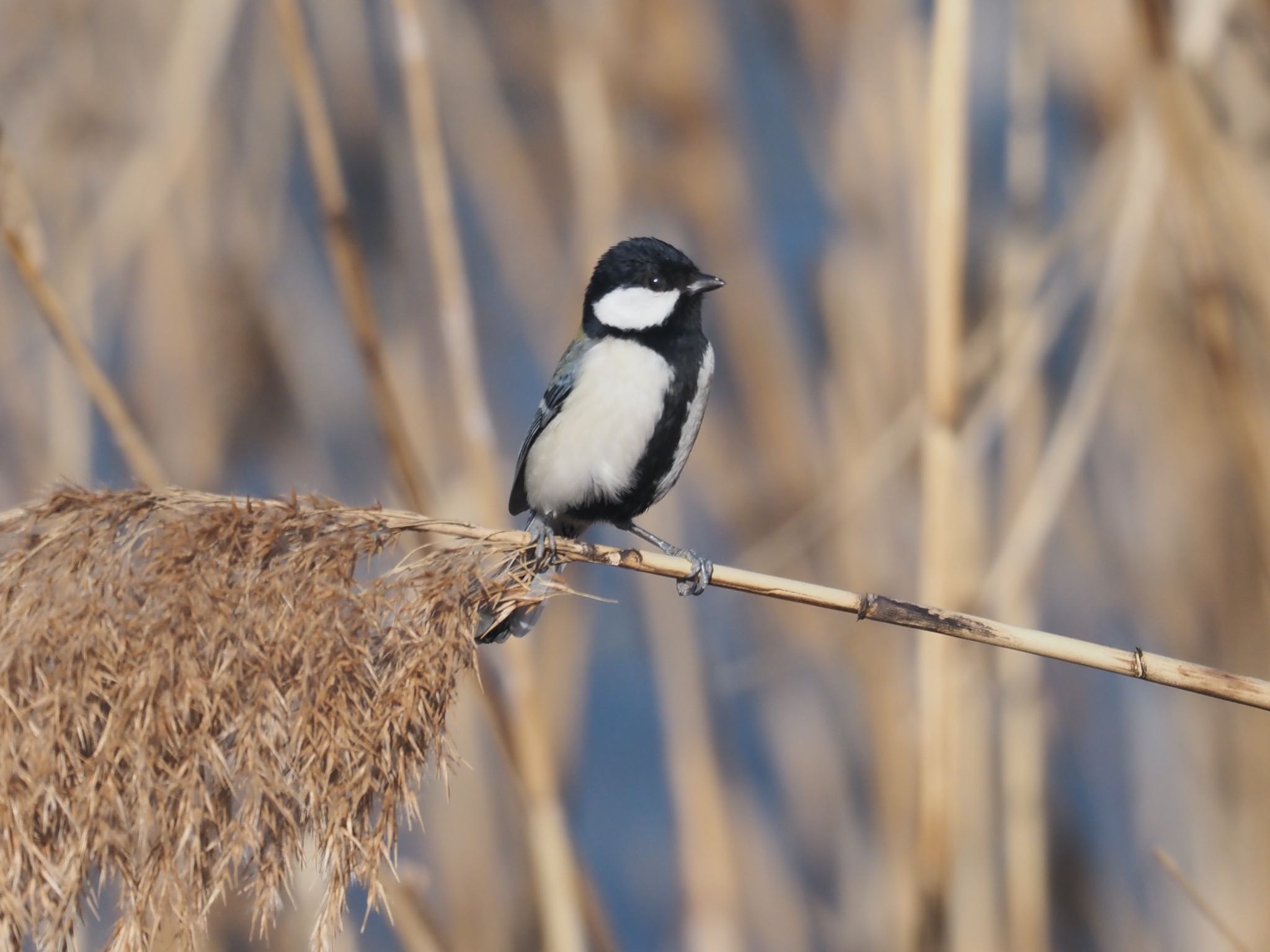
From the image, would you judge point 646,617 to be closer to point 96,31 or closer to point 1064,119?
point 1064,119

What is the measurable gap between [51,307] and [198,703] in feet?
2.01

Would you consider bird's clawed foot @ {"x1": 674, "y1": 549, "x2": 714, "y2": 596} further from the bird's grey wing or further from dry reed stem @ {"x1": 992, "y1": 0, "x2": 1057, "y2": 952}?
dry reed stem @ {"x1": 992, "y1": 0, "x2": 1057, "y2": 952}

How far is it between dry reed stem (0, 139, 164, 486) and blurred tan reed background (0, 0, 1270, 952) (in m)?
0.49

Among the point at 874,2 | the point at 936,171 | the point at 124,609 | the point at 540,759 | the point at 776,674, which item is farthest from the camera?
the point at 776,674

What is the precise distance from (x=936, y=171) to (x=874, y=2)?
1.02 metres

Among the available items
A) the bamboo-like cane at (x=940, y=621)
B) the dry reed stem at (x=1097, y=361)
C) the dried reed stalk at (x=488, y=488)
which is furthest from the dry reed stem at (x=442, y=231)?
the dry reed stem at (x=1097, y=361)

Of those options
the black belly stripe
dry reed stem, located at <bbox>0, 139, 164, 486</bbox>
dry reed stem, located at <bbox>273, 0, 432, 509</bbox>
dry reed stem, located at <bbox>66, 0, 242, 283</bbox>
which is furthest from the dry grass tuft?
dry reed stem, located at <bbox>66, 0, 242, 283</bbox>

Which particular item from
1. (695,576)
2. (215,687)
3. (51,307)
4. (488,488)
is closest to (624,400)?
(488,488)

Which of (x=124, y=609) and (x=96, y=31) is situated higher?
(x=96, y=31)

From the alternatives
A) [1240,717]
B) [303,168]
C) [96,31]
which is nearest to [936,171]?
[1240,717]

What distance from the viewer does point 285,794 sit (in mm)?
1172

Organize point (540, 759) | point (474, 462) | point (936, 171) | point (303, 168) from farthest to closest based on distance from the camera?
point (303, 168)
point (474, 462)
point (540, 759)
point (936, 171)

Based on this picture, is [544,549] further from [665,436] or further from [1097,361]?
[1097,361]

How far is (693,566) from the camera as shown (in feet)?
4.85
